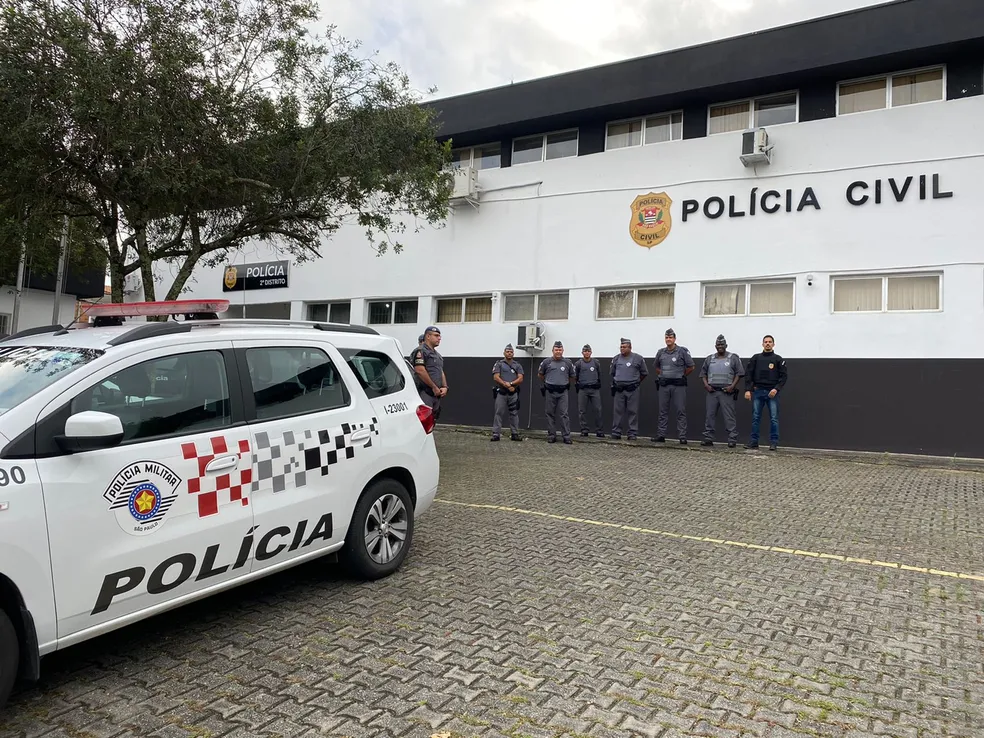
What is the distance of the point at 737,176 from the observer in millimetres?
12961

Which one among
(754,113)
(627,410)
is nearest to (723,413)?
(627,410)

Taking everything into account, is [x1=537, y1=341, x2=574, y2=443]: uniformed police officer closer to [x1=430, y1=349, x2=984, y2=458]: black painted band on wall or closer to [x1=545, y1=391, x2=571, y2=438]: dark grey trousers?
[x1=545, y1=391, x2=571, y2=438]: dark grey trousers

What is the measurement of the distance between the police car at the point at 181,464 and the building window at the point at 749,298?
950 cm

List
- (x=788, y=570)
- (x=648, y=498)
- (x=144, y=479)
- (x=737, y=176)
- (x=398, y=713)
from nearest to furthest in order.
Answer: (x=398, y=713) → (x=144, y=479) → (x=788, y=570) → (x=648, y=498) → (x=737, y=176)

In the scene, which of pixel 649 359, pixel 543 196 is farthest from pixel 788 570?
pixel 543 196

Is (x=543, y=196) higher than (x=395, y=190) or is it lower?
higher

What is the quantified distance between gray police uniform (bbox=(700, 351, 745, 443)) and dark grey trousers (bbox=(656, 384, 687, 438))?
43cm

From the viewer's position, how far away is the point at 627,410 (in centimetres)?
1319

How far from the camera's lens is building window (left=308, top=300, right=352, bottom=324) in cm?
1786

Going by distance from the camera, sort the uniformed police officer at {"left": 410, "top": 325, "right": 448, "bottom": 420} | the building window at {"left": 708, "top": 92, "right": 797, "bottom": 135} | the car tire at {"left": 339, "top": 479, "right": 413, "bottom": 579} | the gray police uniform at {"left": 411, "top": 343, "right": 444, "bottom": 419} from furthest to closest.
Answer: the building window at {"left": 708, "top": 92, "right": 797, "bottom": 135} → the gray police uniform at {"left": 411, "top": 343, "right": 444, "bottom": 419} → the uniformed police officer at {"left": 410, "top": 325, "right": 448, "bottom": 420} → the car tire at {"left": 339, "top": 479, "right": 413, "bottom": 579}

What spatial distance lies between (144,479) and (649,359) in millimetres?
11419

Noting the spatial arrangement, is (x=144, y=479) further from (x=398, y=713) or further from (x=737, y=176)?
(x=737, y=176)

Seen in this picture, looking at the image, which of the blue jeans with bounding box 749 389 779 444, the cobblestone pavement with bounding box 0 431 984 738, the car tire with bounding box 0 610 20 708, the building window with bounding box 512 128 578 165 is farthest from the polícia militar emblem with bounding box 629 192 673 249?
the car tire with bounding box 0 610 20 708

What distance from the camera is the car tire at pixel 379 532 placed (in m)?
4.42
